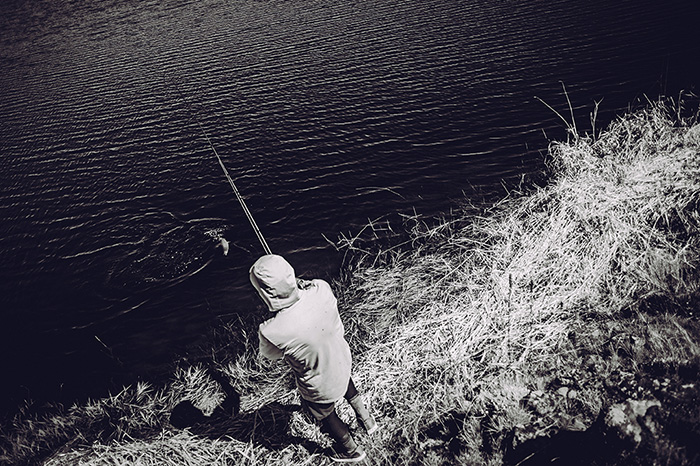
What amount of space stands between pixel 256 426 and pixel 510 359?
2.67 metres

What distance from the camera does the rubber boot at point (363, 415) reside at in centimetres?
382

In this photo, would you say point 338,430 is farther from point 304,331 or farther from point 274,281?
point 274,281

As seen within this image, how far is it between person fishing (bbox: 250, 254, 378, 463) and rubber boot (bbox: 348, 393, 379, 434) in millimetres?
164

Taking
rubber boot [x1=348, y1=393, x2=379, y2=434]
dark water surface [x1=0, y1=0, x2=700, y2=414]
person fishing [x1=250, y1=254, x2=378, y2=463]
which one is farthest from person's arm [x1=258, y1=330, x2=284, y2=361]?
dark water surface [x1=0, y1=0, x2=700, y2=414]

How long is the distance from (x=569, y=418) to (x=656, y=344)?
1021 mm

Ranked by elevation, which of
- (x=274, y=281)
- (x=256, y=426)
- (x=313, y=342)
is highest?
(x=274, y=281)

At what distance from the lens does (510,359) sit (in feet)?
13.8

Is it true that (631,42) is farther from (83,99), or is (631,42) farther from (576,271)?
(83,99)

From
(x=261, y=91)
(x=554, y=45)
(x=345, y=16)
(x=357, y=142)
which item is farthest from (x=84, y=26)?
(x=554, y=45)

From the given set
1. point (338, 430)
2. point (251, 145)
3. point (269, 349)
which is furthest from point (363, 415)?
point (251, 145)

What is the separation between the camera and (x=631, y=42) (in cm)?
1405

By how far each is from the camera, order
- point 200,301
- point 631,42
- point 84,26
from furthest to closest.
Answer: point 84,26 < point 631,42 < point 200,301

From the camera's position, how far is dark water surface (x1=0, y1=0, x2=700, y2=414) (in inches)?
307

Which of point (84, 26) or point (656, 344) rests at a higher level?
point (84, 26)
